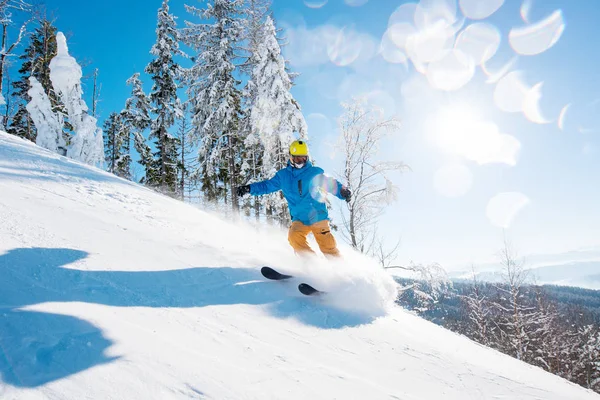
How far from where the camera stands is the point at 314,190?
183 inches

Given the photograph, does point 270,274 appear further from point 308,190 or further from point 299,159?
point 299,159

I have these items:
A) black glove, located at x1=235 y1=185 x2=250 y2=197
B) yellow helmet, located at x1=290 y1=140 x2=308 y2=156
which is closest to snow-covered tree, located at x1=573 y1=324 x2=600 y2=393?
yellow helmet, located at x1=290 y1=140 x2=308 y2=156

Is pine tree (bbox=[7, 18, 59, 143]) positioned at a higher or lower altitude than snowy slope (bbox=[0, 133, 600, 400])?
higher

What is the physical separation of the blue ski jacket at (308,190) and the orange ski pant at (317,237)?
3.0 inches

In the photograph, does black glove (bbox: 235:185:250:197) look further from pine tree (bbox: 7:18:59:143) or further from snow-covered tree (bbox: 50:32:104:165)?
pine tree (bbox: 7:18:59:143)

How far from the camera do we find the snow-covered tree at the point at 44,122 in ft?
41.8

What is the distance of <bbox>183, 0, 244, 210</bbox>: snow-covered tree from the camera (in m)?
16.0

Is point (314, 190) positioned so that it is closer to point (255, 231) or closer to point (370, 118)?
point (255, 231)

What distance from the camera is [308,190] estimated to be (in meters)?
4.63

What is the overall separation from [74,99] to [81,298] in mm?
15390

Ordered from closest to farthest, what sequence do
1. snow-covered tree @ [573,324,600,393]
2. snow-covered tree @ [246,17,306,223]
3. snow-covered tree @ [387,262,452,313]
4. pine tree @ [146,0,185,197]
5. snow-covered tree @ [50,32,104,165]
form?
snow-covered tree @ [387,262,452,313] < snow-covered tree @ [50,32,104,165] < snow-covered tree @ [246,17,306,223] < pine tree @ [146,0,185,197] < snow-covered tree @ [573,324,600,393]

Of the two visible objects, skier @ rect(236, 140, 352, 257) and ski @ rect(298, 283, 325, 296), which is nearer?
ski @ rect(298, 283, 325, 296)

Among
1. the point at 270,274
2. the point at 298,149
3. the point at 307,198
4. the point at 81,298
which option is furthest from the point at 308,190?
the point at 81,298

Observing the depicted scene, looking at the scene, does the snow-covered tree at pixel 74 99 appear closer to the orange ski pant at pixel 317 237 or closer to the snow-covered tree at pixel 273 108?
the snow-covered tree at pixel 273 108
